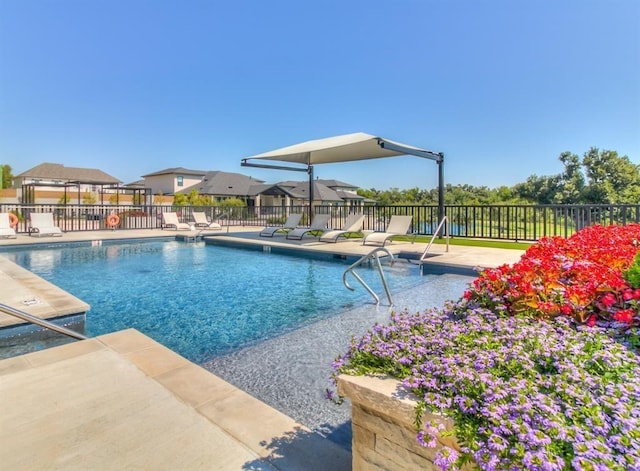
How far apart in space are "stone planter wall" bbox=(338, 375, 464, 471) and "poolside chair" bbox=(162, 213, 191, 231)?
14.3 metres

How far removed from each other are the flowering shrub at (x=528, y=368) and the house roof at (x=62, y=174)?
4856 cm

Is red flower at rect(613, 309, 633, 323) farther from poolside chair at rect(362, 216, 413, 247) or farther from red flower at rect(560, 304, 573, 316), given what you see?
poolside chair at rect(362, 216, 413, 247)

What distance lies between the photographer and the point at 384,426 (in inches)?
49.4

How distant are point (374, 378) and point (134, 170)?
5875cm

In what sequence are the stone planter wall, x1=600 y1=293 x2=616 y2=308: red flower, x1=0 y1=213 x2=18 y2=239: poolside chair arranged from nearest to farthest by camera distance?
1. the stone planter wall
2. x1=600 y1=293 x2=616 y2=308: red flower
3. x1=0 y1=213 x2=18 y2=239: poolside chair

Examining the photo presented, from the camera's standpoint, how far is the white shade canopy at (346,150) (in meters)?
8.36

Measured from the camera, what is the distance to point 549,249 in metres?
3.10

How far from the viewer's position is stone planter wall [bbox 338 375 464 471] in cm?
116

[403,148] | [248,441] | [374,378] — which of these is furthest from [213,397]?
[403,148]

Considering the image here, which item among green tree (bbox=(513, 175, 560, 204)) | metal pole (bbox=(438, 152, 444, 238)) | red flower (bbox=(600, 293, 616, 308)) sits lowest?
red flower (bbox=(600, 293, 616, 308))

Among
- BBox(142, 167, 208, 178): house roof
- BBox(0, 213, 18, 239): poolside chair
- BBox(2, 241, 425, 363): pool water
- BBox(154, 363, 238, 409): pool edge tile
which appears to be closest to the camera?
BBox(154, 363, 238, 409): pool edge tile

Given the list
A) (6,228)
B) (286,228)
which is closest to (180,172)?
(6,228)

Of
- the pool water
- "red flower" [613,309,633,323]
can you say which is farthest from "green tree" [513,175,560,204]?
"red flower" [613,309,633,323]

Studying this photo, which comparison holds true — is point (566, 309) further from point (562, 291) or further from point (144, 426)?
point (144, 426)
